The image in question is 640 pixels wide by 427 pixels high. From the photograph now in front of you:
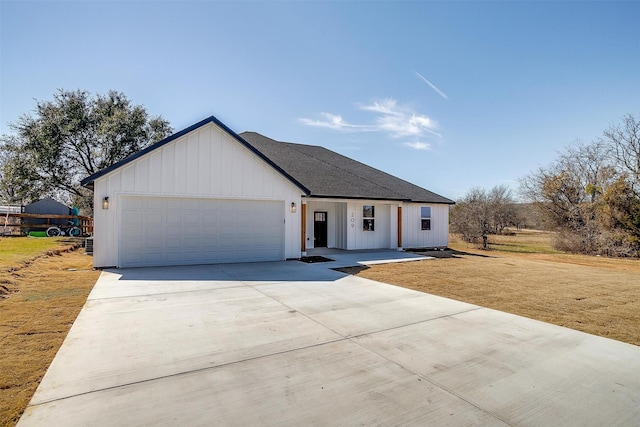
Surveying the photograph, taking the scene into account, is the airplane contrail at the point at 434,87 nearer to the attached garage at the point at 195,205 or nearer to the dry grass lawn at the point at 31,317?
the attached garage at the point at 195,205

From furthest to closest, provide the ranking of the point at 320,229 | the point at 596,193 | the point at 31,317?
the point at 596,193 → the point at 320,229 → the point at 31,317

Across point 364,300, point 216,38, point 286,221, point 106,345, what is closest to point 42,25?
point 216,38

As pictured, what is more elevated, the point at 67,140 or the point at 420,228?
the point at 67,140

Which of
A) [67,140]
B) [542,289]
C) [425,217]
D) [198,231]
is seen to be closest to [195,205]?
[198,231]

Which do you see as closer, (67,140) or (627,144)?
(627,144)

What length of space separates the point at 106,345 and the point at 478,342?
4.97 meters

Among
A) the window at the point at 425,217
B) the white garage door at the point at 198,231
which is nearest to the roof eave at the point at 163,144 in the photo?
the white garage door at the point at 198,231

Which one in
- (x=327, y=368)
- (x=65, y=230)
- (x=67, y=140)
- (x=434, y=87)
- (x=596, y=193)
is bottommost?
(x=327, y=368)

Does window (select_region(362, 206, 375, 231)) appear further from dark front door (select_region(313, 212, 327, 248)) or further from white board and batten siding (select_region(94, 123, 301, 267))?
white board and batten siding (select_region(94, 123, 301, 267))

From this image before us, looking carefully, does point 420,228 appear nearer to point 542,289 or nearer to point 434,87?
point 434,87

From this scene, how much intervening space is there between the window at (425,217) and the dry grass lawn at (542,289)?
536cm

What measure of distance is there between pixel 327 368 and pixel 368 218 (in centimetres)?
1337

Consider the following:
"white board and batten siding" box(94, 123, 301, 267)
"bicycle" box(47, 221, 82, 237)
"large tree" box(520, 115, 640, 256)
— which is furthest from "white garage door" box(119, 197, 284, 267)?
"large tree" box(520, 115, 640, 256)

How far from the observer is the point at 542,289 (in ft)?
26.9
